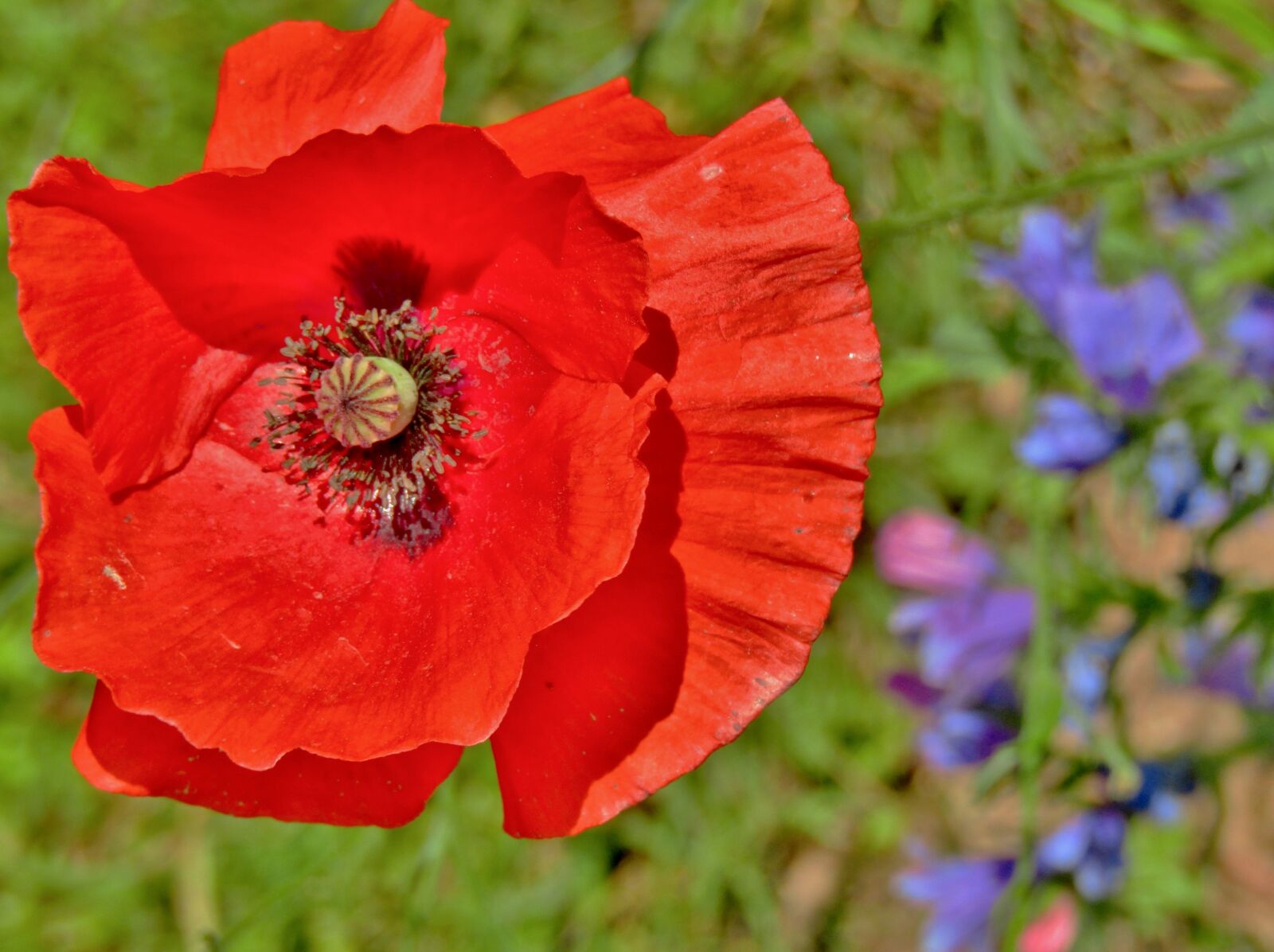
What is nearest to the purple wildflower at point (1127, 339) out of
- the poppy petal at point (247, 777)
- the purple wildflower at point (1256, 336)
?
the purple wildflower at point (1256, 336)

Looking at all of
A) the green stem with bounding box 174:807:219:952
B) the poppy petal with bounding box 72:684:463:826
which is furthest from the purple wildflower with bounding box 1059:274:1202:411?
the green stem with bounding box 174:807:219:952

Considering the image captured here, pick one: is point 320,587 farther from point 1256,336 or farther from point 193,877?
point 193,877

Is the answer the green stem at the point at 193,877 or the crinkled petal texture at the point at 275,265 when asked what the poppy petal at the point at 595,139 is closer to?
the crinkled petal texture at the point at 275,265

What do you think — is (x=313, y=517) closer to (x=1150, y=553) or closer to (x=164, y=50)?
(x=164, y=50)

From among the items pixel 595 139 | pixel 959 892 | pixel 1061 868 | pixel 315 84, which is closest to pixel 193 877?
pixel 959 892

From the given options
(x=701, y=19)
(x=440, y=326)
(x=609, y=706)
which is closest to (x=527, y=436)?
(x=440, y=326)
